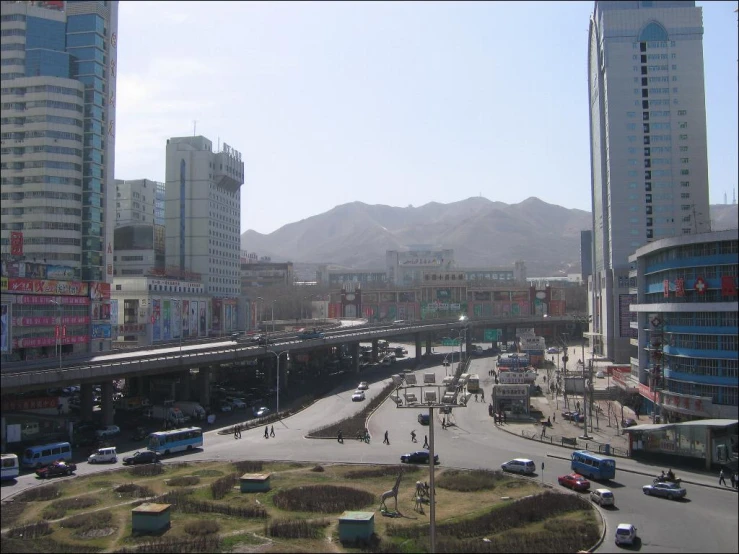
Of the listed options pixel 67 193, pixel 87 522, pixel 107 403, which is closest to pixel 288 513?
pixel 87 522

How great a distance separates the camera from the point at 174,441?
139 feet

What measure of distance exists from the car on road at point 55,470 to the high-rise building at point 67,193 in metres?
13.5

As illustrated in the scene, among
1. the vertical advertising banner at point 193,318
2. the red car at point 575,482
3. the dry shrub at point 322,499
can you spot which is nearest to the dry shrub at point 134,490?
the dry shrub at point 322,499

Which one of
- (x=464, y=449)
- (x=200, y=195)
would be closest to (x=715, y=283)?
(x=464, y=449)

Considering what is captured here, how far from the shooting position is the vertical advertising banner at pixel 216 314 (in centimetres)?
10938

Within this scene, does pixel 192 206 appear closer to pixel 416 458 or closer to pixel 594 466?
pixel 416 458

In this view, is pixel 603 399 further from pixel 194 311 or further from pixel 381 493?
pixel 194 311

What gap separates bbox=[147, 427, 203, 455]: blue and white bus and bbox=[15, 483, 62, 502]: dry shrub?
9506 mm

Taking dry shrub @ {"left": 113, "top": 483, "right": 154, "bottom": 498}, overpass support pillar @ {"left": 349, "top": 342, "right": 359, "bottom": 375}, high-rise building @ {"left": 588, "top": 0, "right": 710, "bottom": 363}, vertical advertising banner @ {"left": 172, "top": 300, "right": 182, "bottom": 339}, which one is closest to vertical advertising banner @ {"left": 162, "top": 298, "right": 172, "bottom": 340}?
vertical advertising banner @ {"left": 172, "top": 300, "right": 182, "bottom": 339}

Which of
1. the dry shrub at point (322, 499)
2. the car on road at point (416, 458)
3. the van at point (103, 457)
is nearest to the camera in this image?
the dry shrub at point (322, 499)

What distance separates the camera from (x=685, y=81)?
86688mm

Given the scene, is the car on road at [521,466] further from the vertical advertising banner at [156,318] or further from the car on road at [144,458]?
the vertical advertising banner at [156,318]

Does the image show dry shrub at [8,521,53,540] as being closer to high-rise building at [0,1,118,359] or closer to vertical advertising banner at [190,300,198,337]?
high-rise building at [0,1,118,359]

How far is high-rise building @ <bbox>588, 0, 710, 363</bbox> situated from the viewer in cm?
8638
